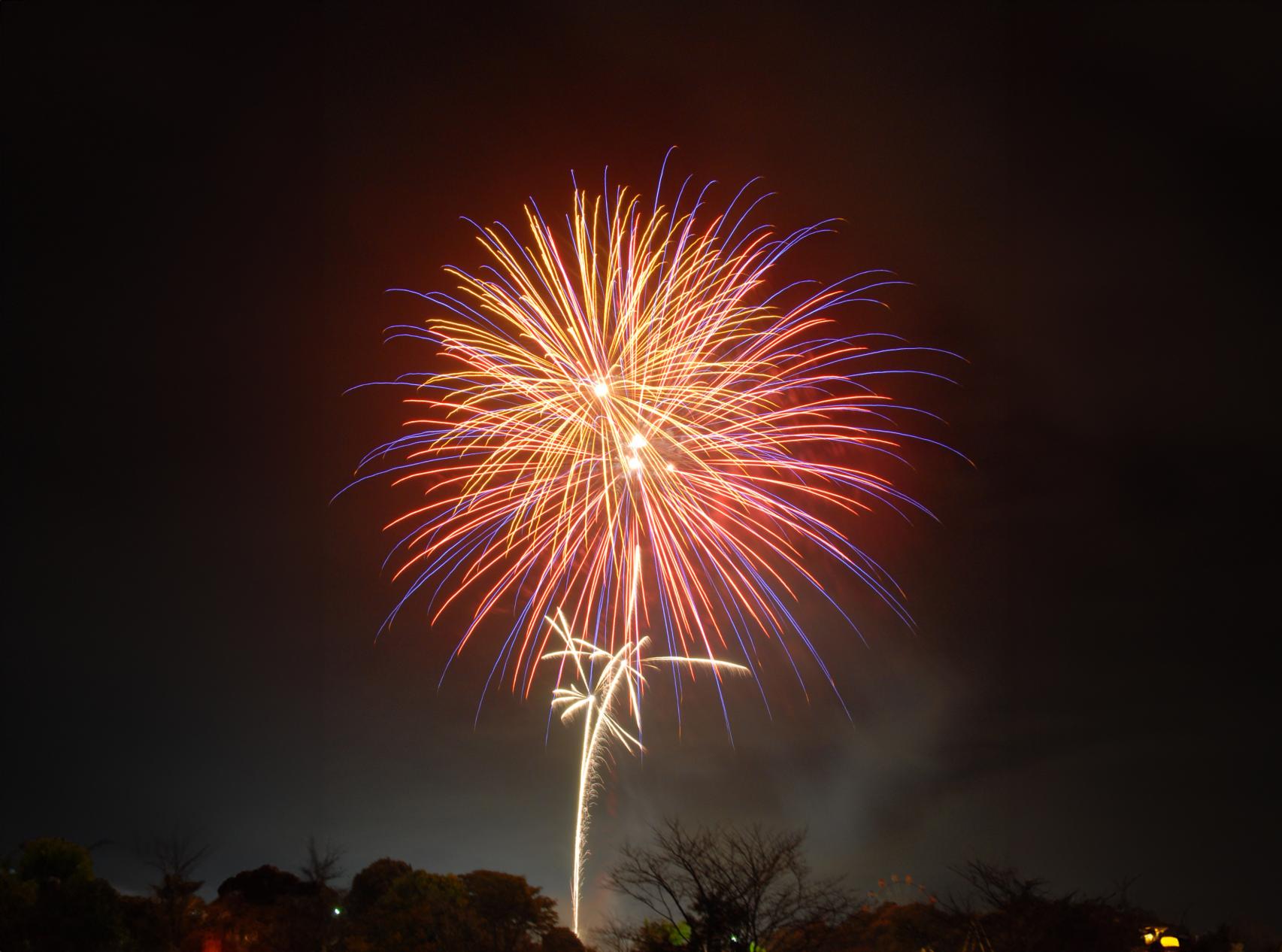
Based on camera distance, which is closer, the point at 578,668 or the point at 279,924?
the point at 578,668

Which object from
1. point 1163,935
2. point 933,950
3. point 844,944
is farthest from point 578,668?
point 1163,935

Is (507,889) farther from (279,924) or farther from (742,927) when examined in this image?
(742,927)

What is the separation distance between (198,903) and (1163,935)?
4194 centimetres

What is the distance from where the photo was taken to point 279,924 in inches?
2085

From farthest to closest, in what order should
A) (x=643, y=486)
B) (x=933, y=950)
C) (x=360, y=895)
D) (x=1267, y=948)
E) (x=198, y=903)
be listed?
1. (x=360, y=895)
2. (x=1267, y=948)
3. (x=198, y=903)
4. (x=933, y=950)
5. (x=643, y=486)

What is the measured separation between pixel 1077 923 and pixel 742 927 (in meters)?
21.4

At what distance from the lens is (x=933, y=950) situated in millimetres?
41438

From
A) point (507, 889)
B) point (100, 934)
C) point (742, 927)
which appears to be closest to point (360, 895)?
point (507, 889)

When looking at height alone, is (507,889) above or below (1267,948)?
above

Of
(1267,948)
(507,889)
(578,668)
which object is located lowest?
(1267,948)

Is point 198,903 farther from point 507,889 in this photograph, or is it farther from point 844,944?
point 844,944

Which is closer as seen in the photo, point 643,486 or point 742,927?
point 643,486

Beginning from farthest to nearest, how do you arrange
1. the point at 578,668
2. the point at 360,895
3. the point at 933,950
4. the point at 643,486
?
the point at 360,895 → the point at 933,950 → the point at 578,668 → the point at 643,486

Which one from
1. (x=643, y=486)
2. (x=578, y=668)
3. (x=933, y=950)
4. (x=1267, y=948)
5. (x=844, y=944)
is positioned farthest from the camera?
(x=1267, y=948)
